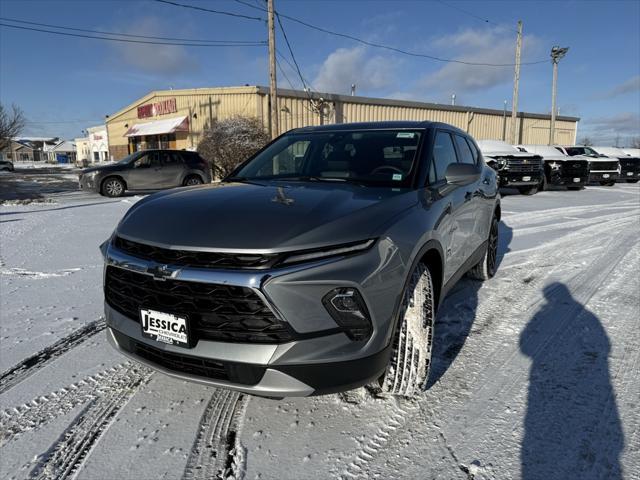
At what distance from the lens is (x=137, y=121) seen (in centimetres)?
3316

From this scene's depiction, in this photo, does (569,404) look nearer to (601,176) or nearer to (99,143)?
(601,176)

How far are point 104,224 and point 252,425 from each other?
6.79 m

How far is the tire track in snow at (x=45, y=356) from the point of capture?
8.77 feet

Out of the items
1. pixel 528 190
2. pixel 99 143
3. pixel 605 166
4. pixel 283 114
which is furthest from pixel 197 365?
pixel 99 143

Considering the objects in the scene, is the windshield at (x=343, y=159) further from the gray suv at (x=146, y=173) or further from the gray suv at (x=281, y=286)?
the gray suv at (x=146, y=173)

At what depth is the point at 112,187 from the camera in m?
13.5

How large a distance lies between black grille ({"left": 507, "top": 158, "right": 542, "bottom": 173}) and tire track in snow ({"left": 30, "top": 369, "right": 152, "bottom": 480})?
1405 centimetres

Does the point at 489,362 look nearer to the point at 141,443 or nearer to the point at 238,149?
the point at 141,443

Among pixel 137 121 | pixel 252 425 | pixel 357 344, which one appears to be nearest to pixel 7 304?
pixel 252 425

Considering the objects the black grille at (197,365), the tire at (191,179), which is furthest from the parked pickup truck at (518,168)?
the black grille at (197,365)

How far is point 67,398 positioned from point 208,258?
1.40 meters

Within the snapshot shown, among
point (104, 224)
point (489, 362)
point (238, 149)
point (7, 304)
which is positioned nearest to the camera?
point (489, 362)

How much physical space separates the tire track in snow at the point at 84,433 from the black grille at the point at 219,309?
0.75m

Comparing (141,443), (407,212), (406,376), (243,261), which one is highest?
(407,212)
